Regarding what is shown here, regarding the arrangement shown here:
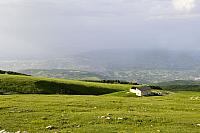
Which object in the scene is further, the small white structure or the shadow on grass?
the shadow on grass

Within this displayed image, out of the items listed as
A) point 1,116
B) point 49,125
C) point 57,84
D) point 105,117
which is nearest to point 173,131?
point 105,117

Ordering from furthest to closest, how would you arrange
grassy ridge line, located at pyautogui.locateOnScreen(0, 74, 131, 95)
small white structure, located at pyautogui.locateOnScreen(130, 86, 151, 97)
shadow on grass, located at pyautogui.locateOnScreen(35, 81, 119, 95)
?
shadow on grass, located at pyautogui.locateOnScreen(35, 81, 119, 95)
small white structure, located at pyautogui.locateOnScreen(130, 86, 151, 97)
grassy ridge line, located at pyautogui.locateOnScreen(0, 74, 131, 95)

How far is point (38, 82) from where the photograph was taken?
117m

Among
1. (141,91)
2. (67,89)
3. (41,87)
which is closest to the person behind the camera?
(141,91)

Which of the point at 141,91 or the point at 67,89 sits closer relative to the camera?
the point at 141,91

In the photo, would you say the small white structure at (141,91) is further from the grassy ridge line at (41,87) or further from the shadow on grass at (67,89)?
the grassy ridge line at (41,87)

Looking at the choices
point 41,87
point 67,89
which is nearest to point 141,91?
point 67,89

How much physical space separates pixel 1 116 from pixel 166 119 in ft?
55.9

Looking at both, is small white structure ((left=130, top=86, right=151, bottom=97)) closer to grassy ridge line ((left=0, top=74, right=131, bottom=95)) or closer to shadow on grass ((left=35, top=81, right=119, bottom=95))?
shadow on grass ((left=35, top=81, right=119, bottom=95))

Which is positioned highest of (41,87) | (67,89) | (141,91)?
(41,87)

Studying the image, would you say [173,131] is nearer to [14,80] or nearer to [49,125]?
[49,125]

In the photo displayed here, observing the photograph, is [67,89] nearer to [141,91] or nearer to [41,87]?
[41,87]

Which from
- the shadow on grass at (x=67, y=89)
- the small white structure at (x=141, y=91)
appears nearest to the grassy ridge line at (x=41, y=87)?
the shadow on grass at (x=67, y=89)

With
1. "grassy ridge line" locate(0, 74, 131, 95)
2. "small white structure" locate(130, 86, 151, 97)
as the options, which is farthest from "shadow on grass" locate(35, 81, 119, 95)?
"small white structure" locate(130, 86, 151, 97)
